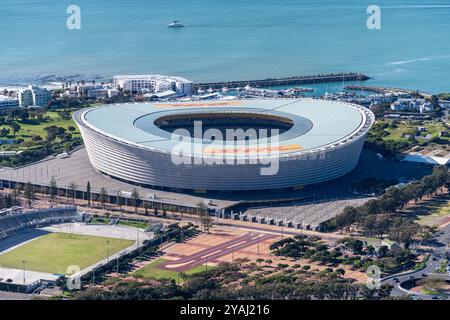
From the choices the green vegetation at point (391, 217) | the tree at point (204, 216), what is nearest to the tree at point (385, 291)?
the green vegetation at point (391, 217)

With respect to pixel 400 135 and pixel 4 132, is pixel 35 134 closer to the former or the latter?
pixel 4 132

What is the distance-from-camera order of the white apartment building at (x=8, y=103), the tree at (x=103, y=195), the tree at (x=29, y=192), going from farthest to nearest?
the white apartment building at (x=8, y=103) < the tree at (x=29, y=192) < the tree at (x=103, y=195)

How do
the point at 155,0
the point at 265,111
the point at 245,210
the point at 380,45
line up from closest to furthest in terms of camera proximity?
the point at 245,210, the point at 265,111, the point at 380,45, the point at 155,0

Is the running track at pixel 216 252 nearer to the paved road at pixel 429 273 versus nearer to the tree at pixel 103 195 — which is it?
the paved road at pixel 429 273

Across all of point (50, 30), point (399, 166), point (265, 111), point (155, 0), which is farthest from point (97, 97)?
point (155, 0)

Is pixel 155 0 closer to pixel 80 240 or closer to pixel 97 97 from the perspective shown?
pixel 97 97
